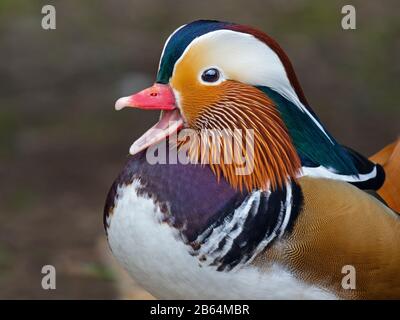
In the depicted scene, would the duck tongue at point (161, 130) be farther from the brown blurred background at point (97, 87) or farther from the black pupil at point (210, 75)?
the brown blurred background at point (97, 87)

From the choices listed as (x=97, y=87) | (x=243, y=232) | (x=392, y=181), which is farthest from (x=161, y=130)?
(x=97, y=87)

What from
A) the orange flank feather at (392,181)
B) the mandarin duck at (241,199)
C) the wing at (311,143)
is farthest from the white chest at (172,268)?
the orange flank feather at (392,181)

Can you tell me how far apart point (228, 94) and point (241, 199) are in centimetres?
27

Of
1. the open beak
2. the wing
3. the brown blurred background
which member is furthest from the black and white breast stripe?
the brown blurred background

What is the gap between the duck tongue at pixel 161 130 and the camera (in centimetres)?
245

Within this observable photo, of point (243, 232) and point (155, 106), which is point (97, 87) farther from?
point (243, 232)

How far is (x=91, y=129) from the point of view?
5.80 meters

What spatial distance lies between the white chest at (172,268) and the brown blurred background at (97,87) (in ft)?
8.16

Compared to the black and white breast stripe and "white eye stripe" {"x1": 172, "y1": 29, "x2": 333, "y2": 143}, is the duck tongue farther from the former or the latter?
the black and white breast stripe

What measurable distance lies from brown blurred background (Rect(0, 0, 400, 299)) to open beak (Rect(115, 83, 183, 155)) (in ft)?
8.27

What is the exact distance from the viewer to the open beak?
245cm

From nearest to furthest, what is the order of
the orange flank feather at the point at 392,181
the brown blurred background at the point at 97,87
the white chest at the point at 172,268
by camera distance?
the white chest at the point at 172,268
the orange flank feather at the point at 392,181
the brown blurred background at the point at 97,87

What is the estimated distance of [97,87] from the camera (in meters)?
6.02
